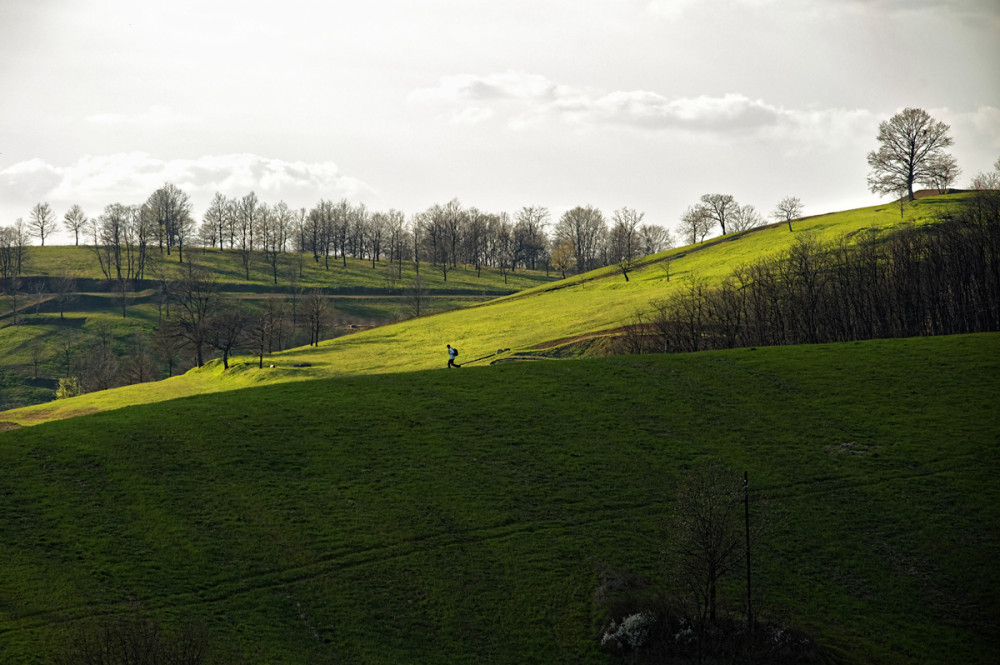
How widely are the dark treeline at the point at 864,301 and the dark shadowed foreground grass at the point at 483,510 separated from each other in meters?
20.0

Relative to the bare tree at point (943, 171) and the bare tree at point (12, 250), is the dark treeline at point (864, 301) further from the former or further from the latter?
the bare tree at point (12, 250)

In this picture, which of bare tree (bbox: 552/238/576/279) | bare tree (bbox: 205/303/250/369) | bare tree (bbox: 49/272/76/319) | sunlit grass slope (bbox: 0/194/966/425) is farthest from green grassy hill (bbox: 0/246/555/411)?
sunlit grass slope (bbox: 0/194/966/425)

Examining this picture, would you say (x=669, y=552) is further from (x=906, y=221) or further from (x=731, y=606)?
(x=906, y=221)

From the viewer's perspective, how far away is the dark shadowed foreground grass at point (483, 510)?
27938 mm

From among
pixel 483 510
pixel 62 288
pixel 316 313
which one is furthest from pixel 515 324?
pixel 62 288

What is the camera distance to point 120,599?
27.3 meters

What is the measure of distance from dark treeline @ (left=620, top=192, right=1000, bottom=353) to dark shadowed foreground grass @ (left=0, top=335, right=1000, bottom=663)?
786 inches

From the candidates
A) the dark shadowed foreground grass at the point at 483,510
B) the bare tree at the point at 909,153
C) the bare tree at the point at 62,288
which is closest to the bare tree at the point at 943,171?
the bare tree at the point at 909,153

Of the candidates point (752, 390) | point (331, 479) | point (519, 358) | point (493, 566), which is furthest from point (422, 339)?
point (493, 566)

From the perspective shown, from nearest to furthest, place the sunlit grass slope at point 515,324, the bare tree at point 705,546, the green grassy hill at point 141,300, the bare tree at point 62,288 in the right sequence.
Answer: the bare tree at point 705,546, the sunlit grass slope at point 515,324, the green grassy hill at point 141,300, the bare tree at point 62,288

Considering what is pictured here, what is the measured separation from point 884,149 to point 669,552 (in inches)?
4108

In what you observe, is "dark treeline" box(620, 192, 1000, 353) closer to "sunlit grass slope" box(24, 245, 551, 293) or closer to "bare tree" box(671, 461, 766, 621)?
"bare tree" box(671, 461, 766, 621)

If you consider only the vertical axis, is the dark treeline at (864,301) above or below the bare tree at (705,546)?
above

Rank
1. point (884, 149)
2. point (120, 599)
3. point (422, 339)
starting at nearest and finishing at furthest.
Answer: point (120, 599) → point (422, 339) → point (884, 149)
